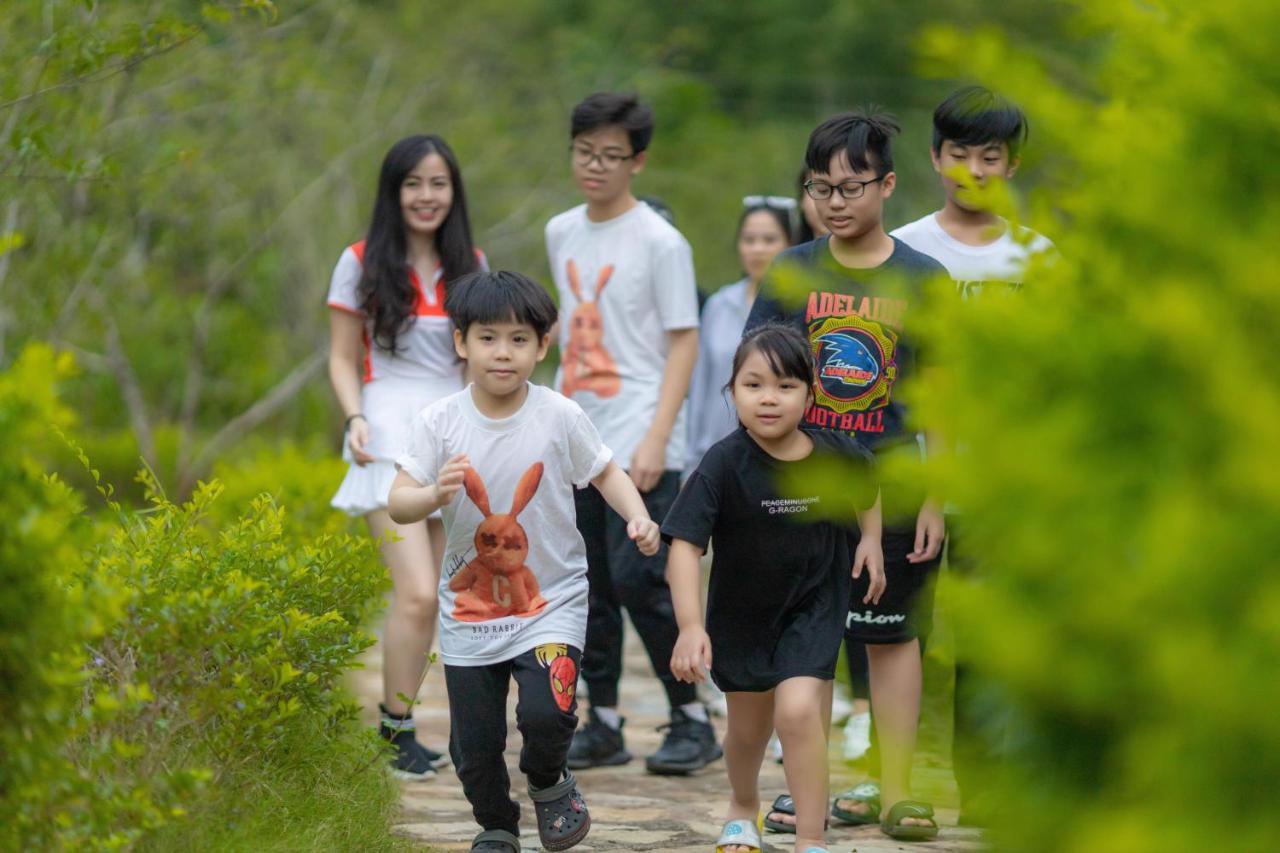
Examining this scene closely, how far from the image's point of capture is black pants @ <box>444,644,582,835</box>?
13.5 feet

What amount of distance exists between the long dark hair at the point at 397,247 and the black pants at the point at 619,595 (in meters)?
0.85

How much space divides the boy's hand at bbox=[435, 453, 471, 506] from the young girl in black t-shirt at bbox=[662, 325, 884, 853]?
0.54 meters

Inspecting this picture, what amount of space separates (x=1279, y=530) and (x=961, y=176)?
82 centimetres

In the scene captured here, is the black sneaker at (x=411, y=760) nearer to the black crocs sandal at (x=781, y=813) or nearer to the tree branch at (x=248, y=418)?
the black crocs sandal at (x=781, y=813)

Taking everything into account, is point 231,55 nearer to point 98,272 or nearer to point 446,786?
point 98,272

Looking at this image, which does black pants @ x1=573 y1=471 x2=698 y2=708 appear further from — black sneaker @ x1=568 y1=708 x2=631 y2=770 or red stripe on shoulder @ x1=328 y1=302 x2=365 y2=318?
red stripe on shoulder @ x1=328 y1=302 x2=365 y2=318

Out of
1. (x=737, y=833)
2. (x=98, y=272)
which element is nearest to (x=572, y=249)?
(x=737, y=833)

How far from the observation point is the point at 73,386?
578 inches

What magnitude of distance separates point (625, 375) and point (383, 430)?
838 mm

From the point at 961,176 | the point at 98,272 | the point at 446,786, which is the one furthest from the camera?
the point at 98,272

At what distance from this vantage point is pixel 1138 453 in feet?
5.88

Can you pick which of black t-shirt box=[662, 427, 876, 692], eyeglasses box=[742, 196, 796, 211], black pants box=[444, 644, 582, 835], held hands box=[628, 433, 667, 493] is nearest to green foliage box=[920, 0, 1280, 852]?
black t-shirt box=[662, 427, 876, 692]

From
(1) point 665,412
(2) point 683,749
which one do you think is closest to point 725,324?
(1) point 665,412

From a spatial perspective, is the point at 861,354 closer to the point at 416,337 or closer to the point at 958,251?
the point at 958,251
